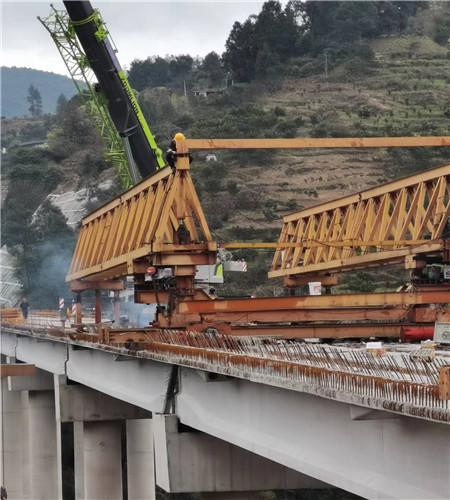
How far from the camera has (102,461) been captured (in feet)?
145

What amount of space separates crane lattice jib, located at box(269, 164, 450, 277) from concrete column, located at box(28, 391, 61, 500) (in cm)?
1170

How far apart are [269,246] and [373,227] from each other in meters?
10.4

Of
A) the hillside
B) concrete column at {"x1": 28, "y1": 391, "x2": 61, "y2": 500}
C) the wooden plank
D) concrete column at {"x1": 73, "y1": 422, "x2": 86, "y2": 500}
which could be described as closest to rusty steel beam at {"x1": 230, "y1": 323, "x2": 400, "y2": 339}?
concrete column at {"x1": 73, "y1": 422, "x2": 86, "y2": 500}

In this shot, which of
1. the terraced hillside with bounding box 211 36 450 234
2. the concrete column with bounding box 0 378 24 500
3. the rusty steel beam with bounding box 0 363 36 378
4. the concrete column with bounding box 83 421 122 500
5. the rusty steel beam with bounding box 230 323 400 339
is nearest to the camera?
the rusty steel beam with bounding box 230 323 400 339

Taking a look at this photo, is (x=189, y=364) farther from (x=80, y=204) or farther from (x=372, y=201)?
(x=80, y=204)

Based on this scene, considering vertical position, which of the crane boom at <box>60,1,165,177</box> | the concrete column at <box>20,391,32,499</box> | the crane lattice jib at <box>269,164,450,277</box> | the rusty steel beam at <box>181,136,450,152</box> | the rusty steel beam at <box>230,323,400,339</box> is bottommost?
the concrete column at <box>20,391,32,499</box>

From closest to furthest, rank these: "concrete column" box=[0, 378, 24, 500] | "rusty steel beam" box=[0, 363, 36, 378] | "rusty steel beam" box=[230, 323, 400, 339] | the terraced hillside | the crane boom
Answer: "rusty steel beam" box=[230, 323, 400, 339], "rusty steel beam" box=[0, 363, 36, 378], "concrete column" box=[0, 378, 24, 500], the crane boom, the terraced hillside

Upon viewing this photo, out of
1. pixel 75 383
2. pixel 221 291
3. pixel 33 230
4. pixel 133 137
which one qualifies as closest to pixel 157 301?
pixel 75 383

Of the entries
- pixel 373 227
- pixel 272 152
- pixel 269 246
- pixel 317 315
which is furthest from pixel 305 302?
pixel 272 152

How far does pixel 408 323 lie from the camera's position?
34.6m

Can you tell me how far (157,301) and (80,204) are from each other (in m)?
111

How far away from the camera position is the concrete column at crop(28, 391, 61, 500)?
57.7 m

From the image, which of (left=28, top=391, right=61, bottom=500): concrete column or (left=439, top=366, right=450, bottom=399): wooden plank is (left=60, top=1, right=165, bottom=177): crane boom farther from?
(left=439, top=366, right=450, bottom=399): wooden plank

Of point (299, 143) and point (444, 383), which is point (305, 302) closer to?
point (299, 143)
